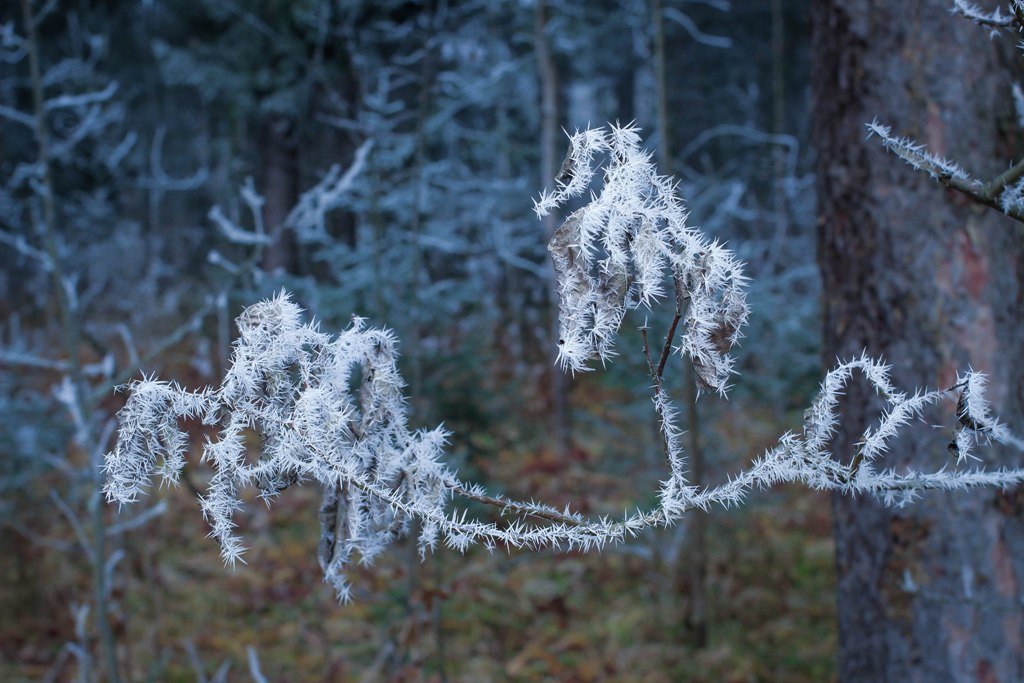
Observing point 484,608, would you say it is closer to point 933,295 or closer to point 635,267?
point 933,295

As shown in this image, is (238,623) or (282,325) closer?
(282,325)

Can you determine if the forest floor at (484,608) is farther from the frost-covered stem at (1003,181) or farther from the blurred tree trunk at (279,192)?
the frost-covered stem at (1003,181)

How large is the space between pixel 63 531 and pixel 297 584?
234 cm

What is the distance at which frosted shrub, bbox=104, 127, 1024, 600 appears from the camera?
84 centimetres

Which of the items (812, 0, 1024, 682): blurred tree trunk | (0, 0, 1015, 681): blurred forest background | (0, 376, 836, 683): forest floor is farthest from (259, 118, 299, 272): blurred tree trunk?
(812, 0, 1024, 682): blurred tree trunk

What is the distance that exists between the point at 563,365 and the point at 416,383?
3.12m

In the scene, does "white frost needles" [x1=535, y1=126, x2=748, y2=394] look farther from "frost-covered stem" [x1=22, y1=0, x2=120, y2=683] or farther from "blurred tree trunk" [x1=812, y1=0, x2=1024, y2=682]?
"frost-covered stem" [x1=22, y1=0, x2=120, y2=683]

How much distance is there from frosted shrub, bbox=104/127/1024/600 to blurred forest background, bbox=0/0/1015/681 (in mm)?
1291

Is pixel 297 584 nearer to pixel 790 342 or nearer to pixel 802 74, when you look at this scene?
pixel 790 342

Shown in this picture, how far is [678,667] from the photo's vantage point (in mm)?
4641

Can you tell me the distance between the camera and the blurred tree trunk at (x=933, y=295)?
2162 mm

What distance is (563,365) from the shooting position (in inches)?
34.4

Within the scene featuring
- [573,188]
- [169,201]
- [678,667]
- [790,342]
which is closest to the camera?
[573,188]

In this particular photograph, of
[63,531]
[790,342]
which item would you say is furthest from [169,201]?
[790,342]
